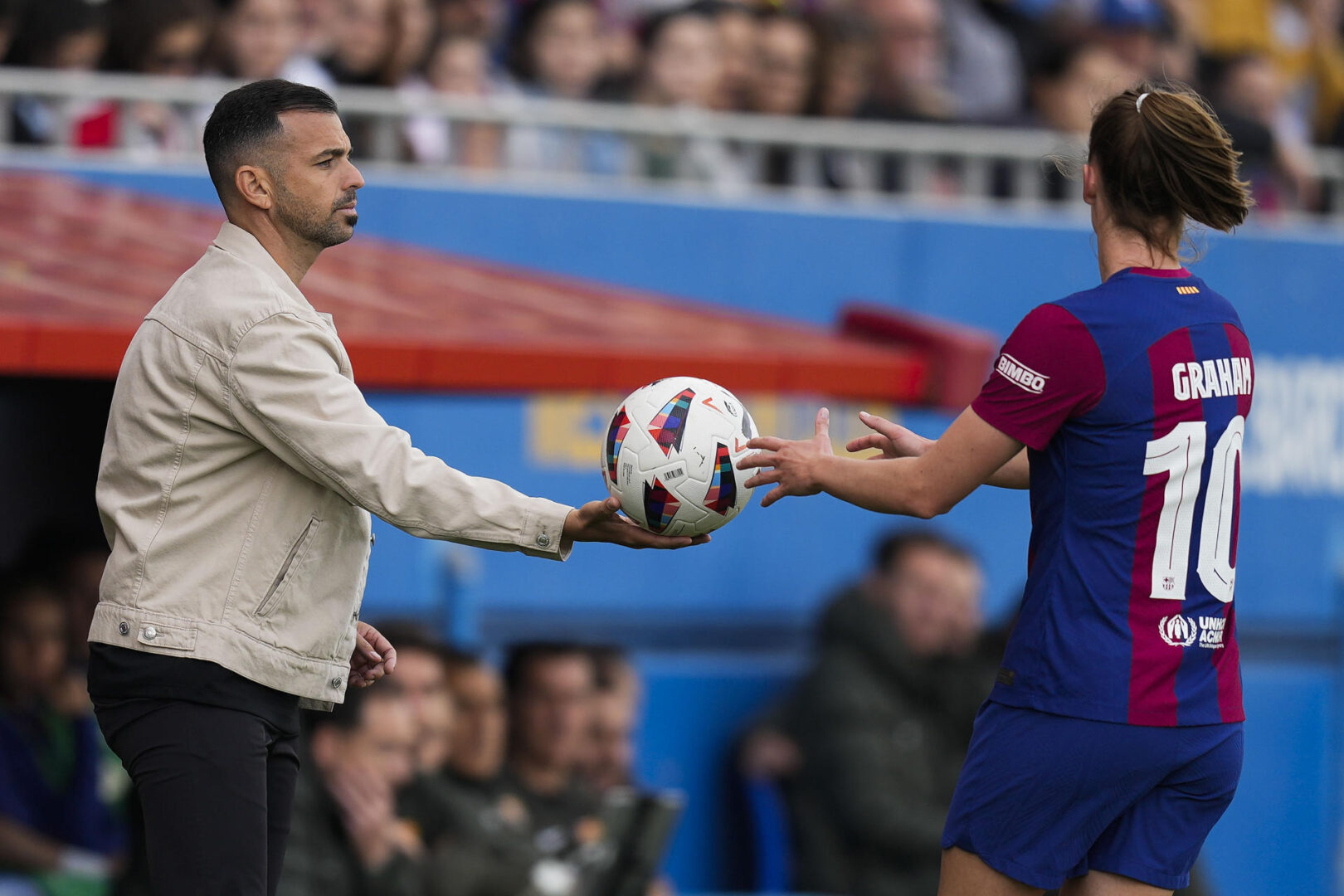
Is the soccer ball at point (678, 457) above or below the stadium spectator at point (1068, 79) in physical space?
below

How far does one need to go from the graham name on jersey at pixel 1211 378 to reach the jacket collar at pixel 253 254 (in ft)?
5.54

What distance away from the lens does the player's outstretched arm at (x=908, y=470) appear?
3914 millimetres

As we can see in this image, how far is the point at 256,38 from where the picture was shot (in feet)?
27.5

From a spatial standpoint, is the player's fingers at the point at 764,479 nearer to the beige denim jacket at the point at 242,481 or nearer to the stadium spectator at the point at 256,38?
the beige denim jacket at the point at 242,481

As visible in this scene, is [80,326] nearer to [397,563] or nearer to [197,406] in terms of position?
[197,406]

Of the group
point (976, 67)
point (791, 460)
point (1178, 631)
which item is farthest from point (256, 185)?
point (976, 67)

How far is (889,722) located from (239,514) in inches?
205

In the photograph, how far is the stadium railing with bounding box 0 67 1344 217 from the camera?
819 centimetres

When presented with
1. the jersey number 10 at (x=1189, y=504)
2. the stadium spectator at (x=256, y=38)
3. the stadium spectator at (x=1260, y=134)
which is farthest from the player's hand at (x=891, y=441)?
the stadium spectator at (x=1260, y=134)

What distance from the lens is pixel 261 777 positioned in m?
3.90

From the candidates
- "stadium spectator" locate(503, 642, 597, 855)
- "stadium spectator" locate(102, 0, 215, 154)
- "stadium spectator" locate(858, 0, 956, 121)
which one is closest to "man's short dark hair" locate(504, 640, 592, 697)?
"stadium spectator" locate(503, 642, 597, 855)

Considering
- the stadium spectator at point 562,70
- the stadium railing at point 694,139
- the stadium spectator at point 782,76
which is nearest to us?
the stadium railing at point 694,139

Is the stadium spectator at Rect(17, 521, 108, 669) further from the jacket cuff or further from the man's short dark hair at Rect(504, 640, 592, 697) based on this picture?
the jacket cuff

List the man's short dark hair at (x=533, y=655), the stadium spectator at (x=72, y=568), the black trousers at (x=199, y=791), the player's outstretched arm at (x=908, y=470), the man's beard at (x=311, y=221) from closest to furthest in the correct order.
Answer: the black trousers at (x=199, y=791)
the player's outstretched arm at (x=908, y=470)
the man's beard at (x=311, y=221)
the stadium spectator at (x=72, y=568)
the man's short dark hair at (x=533, y=655)
